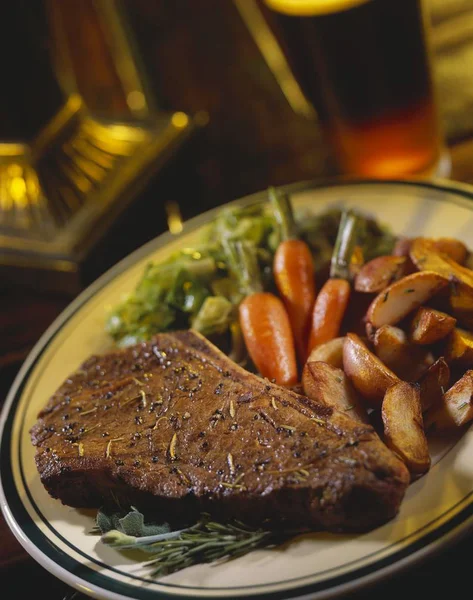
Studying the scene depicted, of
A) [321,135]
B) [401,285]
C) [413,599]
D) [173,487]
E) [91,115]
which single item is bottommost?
[413,599]

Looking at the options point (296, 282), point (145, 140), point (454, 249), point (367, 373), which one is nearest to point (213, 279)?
point (296, 282)

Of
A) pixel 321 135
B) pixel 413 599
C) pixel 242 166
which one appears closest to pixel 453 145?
pixel 321 135

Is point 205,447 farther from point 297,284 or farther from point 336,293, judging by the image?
point 297,284

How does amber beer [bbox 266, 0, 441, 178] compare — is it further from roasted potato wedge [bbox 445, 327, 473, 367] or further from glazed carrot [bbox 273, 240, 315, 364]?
roasted potato wedge [bbox 445, 327, 473, 367]

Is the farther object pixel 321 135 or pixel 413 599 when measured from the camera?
pixel 321 135

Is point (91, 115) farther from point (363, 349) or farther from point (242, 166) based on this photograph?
point (363, 349)

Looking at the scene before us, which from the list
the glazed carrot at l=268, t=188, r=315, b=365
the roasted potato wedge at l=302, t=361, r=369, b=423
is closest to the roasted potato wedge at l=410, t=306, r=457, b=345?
the roasted potato wedge at l=302, t=361, r=369, b=423

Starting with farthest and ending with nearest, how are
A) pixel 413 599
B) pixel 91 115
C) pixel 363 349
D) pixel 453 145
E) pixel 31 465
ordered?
1. pixel 91 115
2. pixel 453 145
3. pixel 31 465
4. pixel 363 349
5. pixel 413 599

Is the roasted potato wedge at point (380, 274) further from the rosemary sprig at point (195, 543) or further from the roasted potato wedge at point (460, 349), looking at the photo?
the rosemary sprig at point (195, 543)
